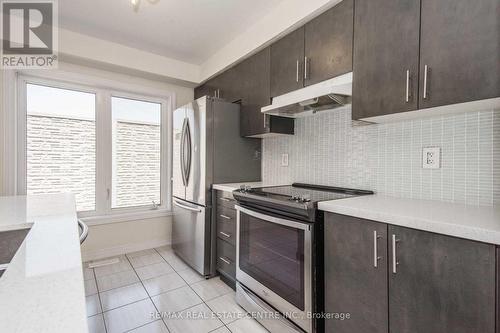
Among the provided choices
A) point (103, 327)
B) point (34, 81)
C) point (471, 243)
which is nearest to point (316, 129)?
point (471, 243)

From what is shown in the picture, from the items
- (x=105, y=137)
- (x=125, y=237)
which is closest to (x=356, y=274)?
(x=125, y=237)

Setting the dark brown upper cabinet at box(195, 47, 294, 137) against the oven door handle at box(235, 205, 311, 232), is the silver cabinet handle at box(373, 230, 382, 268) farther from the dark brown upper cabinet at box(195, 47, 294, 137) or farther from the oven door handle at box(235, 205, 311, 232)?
the dark brown upper cabinet at box(195, 47, 294, 137)

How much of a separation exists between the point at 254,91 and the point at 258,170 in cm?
88

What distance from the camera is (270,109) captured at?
204 cm

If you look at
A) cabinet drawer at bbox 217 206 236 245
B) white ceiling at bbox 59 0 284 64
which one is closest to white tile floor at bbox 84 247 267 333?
cabinet drawer at bbox 217 206 236 245

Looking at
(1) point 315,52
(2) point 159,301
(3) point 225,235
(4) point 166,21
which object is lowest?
(2) point 159,301

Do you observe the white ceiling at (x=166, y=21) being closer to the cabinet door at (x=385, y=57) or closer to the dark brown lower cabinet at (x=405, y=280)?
the cabinet door at (x=385, y=57)

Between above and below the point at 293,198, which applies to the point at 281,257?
below

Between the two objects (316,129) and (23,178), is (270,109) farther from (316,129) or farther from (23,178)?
(23,178)

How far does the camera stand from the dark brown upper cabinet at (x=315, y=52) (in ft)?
5.26

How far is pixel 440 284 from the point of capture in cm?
98

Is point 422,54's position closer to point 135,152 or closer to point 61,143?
point 135,152

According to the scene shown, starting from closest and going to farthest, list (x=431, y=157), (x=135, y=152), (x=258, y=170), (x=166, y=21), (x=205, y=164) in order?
(x=431, y=157)
(x=166, y=21)
(x=205, y=164)
(x=258, y=170)
(x=135, y=152)

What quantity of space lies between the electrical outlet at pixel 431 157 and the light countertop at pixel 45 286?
178 cm
